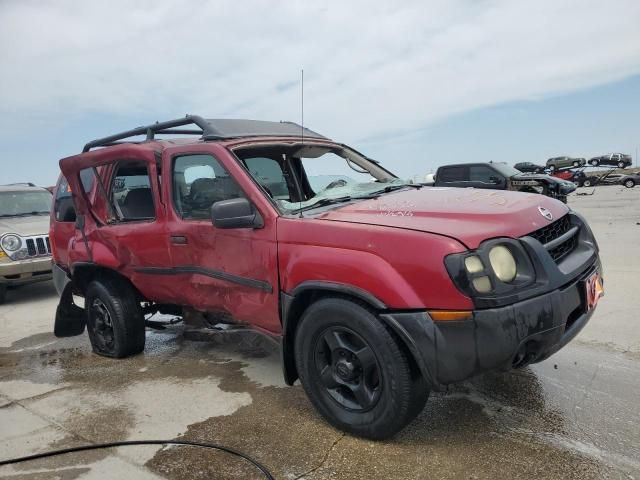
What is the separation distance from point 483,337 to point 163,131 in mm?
3301

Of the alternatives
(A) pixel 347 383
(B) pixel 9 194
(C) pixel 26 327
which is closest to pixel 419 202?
(A) pixel 347 383

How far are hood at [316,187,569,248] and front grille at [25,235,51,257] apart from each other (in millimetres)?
6406

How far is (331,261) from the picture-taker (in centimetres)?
292

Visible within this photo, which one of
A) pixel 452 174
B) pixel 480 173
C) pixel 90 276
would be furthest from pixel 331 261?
pixel 452 174

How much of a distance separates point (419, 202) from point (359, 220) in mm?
535

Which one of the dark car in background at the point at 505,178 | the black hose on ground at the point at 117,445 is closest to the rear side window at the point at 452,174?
the dark car in background at the point at 505,178

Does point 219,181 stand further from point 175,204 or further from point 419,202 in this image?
point 419,202

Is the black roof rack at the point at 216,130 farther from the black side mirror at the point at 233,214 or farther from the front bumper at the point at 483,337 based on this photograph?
the front bumper at the point at 483,337

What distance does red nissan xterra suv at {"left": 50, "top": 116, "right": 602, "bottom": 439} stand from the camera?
2.59m

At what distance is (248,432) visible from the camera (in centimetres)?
321

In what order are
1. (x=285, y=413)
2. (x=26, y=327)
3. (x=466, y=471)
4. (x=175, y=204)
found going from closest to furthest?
(x=466, y=471), (x=285, y=413), (x=175, y=204), (x=26, y=327)

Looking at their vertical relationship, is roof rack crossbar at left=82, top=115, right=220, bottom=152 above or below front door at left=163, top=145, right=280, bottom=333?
above

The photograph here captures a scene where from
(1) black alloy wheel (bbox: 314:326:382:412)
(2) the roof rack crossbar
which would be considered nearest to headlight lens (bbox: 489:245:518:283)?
(1) black alloy wheel (bbox: 314:326:382:412)

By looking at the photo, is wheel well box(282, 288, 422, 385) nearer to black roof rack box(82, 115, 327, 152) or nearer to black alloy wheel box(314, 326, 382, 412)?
black alloy wheel box(314, 326, 382, 412)
